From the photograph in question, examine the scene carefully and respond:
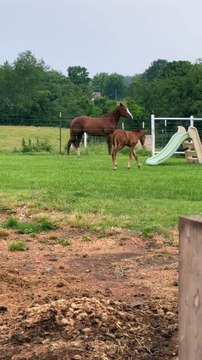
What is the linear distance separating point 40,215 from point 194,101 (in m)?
45.5

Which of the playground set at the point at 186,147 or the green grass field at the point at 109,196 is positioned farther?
the playground set at the point at 186,147

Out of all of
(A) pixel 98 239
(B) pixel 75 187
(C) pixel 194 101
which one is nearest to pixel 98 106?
(C) pixel 194 101

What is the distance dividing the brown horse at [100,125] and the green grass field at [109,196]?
852 centimetres

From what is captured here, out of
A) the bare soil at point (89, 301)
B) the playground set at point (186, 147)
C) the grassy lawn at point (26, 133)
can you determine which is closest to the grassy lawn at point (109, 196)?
the bare soil at point (89, 301)

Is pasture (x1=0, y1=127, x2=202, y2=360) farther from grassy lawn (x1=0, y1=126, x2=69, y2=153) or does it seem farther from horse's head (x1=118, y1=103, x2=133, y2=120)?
grassy lawn (x1=0, y1=126, x2=69, y2=153)

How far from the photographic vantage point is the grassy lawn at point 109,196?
796 centimetres

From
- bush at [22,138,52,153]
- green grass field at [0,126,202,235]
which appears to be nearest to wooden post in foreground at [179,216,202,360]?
green grass field at [0,126,202,235]

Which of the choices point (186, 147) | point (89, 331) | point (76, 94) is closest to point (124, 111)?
point (186, 147)

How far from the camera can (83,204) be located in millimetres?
9156

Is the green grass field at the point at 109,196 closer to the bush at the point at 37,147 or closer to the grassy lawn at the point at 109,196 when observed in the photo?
the grassy lawn at the point at 109,196

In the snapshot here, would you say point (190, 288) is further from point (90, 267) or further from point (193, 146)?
point (193, 146)

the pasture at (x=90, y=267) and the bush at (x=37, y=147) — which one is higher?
the bush at (x=37, y=147)

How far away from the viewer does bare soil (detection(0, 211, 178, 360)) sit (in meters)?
3.52

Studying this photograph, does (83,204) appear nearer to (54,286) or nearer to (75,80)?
(54,286)
